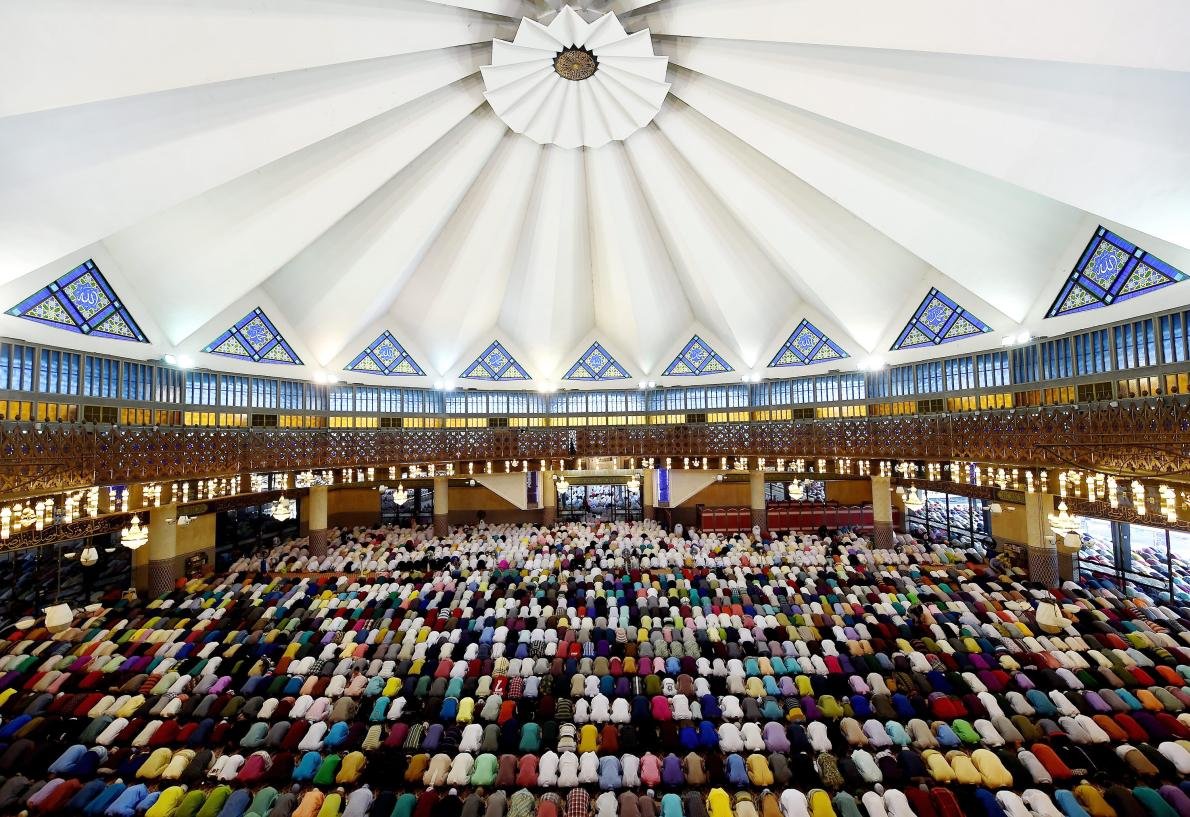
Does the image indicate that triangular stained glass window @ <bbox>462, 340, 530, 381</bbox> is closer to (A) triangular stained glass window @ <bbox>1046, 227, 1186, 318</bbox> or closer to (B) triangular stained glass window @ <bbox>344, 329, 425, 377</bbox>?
(B) triangular stained glass window @ <bbox>344, 329, 425, 377</bbox>

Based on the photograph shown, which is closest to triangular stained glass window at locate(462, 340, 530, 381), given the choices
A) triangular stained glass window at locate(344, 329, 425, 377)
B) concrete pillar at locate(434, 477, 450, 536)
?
triangular stained glass window at locate(344, 329, 425, 377)

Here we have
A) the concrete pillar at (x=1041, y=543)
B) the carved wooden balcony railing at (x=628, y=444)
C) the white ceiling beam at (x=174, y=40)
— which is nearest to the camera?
the white ceiling beam at (x=174, y=40)

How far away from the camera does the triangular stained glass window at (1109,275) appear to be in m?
12.9

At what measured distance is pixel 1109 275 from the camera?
550 inches

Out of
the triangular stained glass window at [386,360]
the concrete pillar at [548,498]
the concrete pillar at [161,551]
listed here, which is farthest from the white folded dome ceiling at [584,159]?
the concrete pillar at [548,498]

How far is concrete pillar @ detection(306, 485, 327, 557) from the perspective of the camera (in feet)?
80.9

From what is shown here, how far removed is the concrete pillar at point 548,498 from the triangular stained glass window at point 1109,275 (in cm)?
2491

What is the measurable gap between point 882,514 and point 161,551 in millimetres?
33187

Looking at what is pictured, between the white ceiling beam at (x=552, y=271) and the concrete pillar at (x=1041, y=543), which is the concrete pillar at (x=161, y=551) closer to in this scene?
the white ceiling beam at (x=552, y=271)

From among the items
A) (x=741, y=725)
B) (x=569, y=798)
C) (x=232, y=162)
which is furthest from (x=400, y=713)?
(x=232, y=162)

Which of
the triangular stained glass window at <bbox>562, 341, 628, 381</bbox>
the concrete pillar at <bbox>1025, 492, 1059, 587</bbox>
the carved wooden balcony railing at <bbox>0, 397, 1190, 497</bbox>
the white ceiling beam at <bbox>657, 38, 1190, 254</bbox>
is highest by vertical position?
the white ceiling beam at <bbox>657, 38, 1190, 254</bbox>

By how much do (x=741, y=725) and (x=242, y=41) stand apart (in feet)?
58.9

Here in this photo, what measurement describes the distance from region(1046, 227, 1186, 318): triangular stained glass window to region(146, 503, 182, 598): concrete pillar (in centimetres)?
3328

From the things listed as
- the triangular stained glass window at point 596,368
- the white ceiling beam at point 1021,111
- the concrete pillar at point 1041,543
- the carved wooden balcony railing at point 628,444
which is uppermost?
the white ceiling beam at point 1021,111
